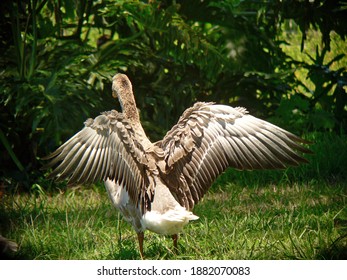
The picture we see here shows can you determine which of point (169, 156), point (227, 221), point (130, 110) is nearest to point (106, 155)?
point (169, 156)

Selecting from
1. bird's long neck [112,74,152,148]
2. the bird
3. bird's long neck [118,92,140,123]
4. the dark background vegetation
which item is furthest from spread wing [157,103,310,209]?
the dark background vegetation

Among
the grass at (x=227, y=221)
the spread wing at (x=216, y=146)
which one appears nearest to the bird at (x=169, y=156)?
the spread wing at (x=216, y=146)

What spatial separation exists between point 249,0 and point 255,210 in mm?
2806

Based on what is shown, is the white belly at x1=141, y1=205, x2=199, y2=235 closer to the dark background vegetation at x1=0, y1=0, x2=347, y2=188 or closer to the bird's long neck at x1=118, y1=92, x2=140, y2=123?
the bird's long neck at x1=118, y1=92, x2=140, y2=123

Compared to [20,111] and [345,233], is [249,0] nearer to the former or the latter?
[20,111]

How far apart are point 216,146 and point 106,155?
2.33 ft

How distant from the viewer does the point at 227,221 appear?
208 inches

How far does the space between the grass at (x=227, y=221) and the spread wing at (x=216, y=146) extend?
0.46 m

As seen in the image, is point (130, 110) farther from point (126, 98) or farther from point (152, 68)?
point (152, 68)

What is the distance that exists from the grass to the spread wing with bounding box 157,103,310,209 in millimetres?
463

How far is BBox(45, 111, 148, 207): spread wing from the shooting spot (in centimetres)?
447

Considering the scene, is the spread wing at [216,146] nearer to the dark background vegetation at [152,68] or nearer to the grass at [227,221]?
the grass at [227,221]

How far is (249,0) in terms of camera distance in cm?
762

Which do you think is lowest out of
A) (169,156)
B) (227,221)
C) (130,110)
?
(227,221)
